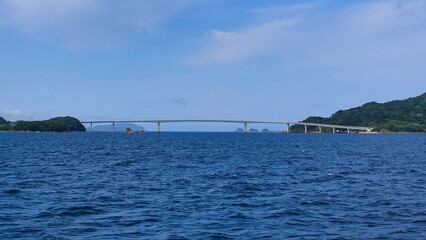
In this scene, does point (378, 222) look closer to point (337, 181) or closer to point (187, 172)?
point (337, 181)

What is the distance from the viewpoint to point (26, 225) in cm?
1922

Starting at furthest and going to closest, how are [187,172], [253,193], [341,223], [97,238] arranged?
[187,172] → [253,193] → [341,223] → [97,238]

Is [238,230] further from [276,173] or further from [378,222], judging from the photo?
[276,173]

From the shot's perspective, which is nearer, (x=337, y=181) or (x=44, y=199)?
(x=44, y=199)

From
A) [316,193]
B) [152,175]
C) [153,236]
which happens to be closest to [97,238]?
[153,236]

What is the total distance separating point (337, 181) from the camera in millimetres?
34875

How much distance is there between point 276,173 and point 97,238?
26.0 m

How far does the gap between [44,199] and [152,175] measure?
13.9m

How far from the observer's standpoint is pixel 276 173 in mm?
40719

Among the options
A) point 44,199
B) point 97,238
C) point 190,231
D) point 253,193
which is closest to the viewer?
point 97,238

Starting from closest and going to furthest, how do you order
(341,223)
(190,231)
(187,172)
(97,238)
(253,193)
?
(97,238)
(190,231)
(341,223)
(253,193)
(187,172)

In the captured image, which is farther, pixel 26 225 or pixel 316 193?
pixel 316 193

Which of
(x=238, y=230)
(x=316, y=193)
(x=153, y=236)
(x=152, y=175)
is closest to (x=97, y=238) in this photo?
(x=153, y=236)

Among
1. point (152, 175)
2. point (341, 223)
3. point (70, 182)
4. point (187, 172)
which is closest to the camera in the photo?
point (341, 223)
